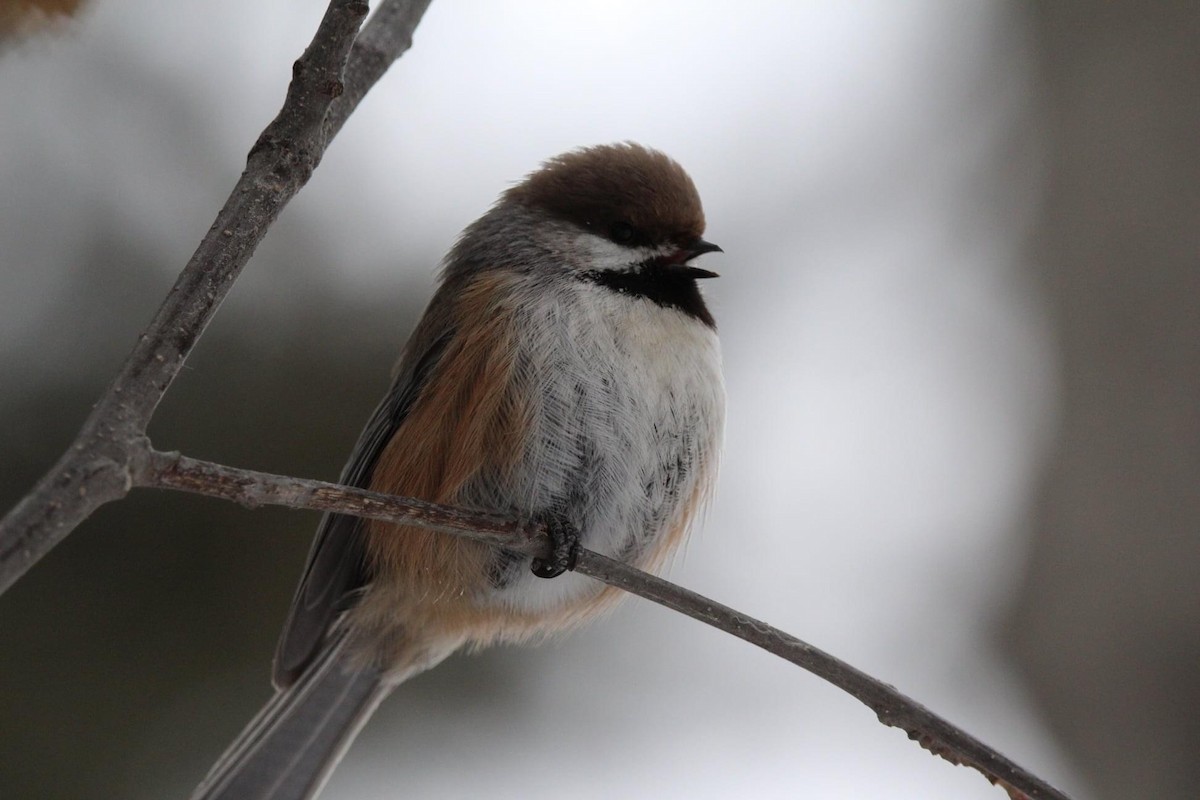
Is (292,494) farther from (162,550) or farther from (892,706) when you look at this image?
(162,550)

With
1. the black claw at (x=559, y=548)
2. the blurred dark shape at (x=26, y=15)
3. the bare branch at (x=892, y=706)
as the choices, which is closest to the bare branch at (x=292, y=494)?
the black claw at (x=559, y=548)

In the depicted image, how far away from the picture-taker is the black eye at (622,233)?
10.3 ft

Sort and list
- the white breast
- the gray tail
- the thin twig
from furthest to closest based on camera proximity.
A: the gray tail
the white breast
the thin twig

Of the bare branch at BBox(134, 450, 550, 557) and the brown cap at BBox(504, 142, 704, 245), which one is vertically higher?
the brown cap at BBox(504, 142, 704, 245)

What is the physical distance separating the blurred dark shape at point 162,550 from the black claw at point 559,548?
5.16 feet

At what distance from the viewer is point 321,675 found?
3229mm

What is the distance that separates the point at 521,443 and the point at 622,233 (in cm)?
77

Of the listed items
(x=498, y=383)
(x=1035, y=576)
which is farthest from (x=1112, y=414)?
(x=498, y=383)

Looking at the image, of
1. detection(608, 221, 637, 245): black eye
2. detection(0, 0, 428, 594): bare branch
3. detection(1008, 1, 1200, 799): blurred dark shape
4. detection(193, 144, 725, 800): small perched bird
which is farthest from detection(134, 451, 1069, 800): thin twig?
detection(1008, 1, 1200, 799): blurred dark shape

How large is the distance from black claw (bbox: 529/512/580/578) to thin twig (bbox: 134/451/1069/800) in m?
0.20

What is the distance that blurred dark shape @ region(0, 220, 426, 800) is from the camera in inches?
137

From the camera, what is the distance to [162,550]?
368cm

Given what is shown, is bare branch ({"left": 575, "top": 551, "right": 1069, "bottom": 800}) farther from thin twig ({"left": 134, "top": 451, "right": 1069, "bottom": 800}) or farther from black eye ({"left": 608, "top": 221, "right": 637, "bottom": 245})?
black eye ({"left": 608, "top": 221, "right": 637, "bottom": 245})

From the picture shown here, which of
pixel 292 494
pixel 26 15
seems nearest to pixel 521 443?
pixel 292 494
